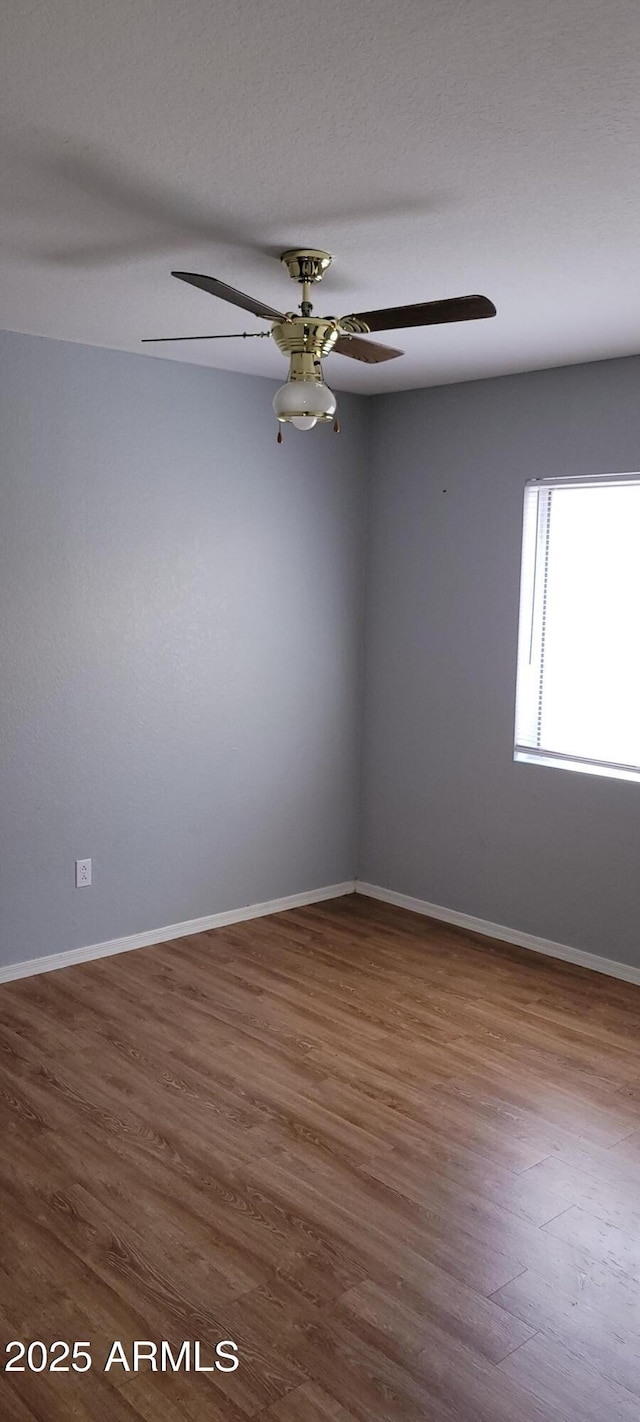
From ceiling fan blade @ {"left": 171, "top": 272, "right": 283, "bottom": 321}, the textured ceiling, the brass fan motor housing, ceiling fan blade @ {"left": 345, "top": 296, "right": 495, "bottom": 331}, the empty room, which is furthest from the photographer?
the brass fan motor housing

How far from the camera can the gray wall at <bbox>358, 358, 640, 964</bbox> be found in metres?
4.28

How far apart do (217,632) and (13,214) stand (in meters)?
2.29

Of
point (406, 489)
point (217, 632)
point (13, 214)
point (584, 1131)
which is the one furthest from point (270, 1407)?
point (406, 489)

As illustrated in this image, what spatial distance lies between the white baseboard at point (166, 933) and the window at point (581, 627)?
130 centimetres

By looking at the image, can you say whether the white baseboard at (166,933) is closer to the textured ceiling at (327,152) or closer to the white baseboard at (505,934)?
the white baseboard at (505,934)

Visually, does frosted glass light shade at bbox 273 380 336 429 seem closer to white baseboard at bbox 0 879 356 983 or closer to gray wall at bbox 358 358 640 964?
gray wall at bbox 358 358 640 964

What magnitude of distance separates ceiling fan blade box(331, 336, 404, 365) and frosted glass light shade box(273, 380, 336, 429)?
0.19 meters

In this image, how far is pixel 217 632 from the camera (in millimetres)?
4672

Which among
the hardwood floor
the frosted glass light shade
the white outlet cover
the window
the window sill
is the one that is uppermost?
the frosted glass light shade

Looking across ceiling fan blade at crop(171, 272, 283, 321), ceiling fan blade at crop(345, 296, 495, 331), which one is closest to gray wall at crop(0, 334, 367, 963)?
ceiling fan blade at crop(171, 272, 283, 321)

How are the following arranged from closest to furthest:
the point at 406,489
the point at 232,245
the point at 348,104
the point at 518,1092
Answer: the point at 348,104
the point at 232,245
the point at 518,1092
the point at 406,489

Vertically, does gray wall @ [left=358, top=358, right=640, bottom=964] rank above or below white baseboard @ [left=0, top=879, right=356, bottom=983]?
above

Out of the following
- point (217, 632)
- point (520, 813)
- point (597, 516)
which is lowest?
point (520, 813)

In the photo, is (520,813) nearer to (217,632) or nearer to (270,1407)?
(217,632)
